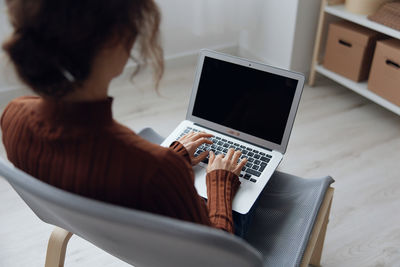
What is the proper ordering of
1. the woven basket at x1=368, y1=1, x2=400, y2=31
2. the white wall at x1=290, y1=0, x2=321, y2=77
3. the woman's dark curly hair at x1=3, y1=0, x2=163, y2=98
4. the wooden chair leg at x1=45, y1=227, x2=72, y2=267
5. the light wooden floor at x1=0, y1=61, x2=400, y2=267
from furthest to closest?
the white wall at x1=290, y1=0, x2=321, y2=77
the woven basket at x1=368, y1=1, x2=400, y2=31
the light wooden floor at x1=0, y1=61, x2=400, y2=267
the wooden chair leg at x1=45, y1=227, x2=72, y2=267
the woman's dark curly hair at x1=3, y1=0, x2=163, y2=98

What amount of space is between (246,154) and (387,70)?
1.23 m

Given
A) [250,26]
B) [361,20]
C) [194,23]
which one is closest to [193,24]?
[194,23]

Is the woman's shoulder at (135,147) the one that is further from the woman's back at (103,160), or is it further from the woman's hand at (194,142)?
the woman's hand at (194,142)

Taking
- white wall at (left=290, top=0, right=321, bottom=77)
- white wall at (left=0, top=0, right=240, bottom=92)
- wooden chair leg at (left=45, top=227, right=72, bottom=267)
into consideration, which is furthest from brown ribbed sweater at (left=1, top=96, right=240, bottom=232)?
white wall at (left=290, top=0, right=321, bottom=77)

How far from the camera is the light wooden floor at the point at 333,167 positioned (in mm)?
1429

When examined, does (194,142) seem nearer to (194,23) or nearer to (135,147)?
(135,147)

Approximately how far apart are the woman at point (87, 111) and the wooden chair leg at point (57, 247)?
11.6 inches

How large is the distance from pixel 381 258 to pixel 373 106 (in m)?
1.09

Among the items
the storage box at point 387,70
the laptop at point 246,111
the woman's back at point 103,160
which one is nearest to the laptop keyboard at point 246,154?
the laptop at point 246,111

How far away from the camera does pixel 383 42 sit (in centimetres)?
202

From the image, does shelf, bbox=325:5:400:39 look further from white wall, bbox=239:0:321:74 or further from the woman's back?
the woman's back

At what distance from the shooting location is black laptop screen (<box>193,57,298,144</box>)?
1110 millimetres

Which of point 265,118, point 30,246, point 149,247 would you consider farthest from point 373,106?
point 149,247

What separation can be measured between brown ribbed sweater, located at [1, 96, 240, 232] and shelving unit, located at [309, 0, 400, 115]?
1.68 m
